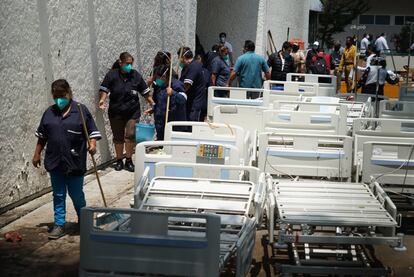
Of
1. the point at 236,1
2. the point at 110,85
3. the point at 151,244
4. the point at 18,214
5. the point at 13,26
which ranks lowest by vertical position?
the point at 18,214

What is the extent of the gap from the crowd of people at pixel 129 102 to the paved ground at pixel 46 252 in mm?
245

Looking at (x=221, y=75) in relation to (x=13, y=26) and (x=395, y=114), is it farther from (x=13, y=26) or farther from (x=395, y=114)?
(x=13, y=26)

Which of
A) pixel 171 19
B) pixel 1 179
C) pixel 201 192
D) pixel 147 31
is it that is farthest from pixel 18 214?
pixel 171 19

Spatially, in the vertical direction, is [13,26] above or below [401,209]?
above

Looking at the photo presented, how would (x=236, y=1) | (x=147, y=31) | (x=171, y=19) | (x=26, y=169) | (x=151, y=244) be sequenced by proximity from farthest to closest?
(x=236, y=1)
(x=171, y=19)
(x=147, y=31)
(x=26, y=169)
(x=151, y=244)

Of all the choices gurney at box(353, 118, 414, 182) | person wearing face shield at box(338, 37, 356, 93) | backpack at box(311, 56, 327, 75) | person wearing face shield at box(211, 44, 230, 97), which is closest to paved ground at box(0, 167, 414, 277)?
gurney at box(353, 118, 414, 182)

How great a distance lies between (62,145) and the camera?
709 centimetres

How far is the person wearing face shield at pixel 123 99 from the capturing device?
10.5m

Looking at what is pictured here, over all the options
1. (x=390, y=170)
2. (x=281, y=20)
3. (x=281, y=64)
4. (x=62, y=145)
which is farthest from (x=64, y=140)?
(x=281, y=20)

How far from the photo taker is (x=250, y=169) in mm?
6516

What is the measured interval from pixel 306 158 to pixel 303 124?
1.59m

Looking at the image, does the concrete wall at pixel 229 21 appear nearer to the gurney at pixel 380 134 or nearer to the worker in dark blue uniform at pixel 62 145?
the gurney at pixel 380 134

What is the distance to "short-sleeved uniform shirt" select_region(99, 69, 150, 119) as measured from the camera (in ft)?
34.6

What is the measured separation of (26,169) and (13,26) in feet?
5.73
